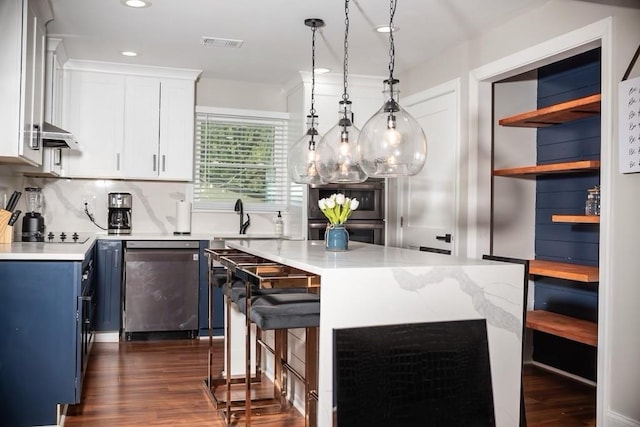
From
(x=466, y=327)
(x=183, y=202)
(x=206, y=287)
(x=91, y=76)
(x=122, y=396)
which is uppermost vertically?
(x=91, y=76)

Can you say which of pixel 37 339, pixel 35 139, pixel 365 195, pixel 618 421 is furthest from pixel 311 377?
pixel 365 195

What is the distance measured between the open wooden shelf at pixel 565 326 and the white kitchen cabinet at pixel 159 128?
11.0 feet

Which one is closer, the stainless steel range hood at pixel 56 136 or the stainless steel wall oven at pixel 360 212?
the stainless steel range hood at pixel 56 136

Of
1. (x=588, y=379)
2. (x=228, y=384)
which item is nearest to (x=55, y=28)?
(x=228, y=384)

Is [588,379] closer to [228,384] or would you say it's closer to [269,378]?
[269,378]

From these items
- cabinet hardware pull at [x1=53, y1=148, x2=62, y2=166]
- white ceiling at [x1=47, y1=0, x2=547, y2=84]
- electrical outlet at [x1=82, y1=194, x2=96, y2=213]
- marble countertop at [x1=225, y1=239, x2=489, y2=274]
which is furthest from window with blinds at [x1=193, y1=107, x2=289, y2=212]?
marble countertop at [x1=225, y1=239, x2=489, y2=274]

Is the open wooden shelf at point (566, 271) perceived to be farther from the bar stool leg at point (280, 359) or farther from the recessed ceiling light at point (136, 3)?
the recessed ceiling light at point (136, 3)

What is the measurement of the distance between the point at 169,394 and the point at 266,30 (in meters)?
2.62

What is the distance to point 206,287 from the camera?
542cm

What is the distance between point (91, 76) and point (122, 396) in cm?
305

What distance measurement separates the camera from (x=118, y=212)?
5.59 metres

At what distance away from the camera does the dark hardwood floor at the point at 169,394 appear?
3334 millimetres

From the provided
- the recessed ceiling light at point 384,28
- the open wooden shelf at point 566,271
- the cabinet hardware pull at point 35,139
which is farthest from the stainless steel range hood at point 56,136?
the open wooden shelf at point 566,271

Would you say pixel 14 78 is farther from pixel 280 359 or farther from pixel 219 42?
pixel 280 359
